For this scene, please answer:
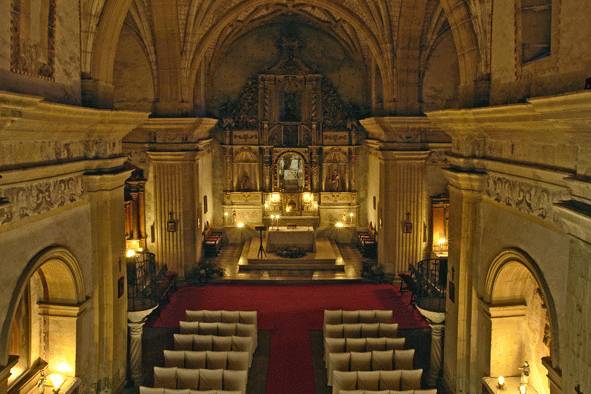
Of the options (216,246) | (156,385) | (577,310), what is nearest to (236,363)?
(156,385)

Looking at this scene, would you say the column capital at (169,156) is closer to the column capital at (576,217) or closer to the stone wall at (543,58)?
the stone wall at (543,58)

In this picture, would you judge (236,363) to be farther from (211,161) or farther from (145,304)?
(211,161)

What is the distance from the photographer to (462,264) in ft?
35.2

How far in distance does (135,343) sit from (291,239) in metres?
11.5

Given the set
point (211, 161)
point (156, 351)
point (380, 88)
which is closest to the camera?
point (156, 351)

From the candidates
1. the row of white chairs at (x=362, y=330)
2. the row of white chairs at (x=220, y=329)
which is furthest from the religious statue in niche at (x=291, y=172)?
the row of white chairs at (x=362, y=330)

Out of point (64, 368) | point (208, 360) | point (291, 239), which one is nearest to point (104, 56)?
point (64, 368)

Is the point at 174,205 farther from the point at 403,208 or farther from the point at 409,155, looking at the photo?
the point at 409,155

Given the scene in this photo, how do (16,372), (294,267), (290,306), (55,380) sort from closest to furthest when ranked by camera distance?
Result: (16,372) < (55,380) < (290,306) < (294,267)

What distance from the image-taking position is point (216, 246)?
23.5 metres

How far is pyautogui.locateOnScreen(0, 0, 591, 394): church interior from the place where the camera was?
7629 mm

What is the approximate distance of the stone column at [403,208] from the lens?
19.5m

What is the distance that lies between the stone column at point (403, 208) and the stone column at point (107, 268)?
1064cm

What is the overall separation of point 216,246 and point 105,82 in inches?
533
